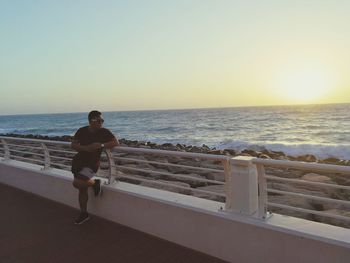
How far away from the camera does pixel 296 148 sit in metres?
29.4

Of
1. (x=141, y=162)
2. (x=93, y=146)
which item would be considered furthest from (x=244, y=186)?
(x=141, y=162)

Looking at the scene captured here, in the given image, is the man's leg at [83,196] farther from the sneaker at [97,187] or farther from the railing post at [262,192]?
the railing post at [262,192]

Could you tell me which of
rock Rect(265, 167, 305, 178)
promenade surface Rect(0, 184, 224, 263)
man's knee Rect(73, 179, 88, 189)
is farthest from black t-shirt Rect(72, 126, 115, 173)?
rock Rect(265, 167, 305, 178)

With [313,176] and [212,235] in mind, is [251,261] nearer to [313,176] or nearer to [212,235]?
[212,235]

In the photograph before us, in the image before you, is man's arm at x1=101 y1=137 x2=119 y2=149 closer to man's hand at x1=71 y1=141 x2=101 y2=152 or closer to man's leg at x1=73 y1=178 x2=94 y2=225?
man's hand at x1=71 y1=141 x2=101 y2=152

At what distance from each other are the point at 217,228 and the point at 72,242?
1.96m

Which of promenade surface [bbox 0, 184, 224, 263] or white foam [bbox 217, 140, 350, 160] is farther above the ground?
promenade surface [bbox 0, 184, 224, 263]

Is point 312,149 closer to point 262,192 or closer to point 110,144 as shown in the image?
point 110,144

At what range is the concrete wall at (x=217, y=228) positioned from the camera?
12.1 ft

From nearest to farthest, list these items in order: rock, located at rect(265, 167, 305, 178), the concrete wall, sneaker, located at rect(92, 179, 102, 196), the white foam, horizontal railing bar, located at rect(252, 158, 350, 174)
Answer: horizontal railing bar, located at rect(252, 158, 350, 174) → the concrete wall → sneaker, located at rect(92, 179, 102, 196) → rock, located at rect(265, 167, 305, 178) → the white foam

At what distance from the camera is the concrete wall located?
3.69m

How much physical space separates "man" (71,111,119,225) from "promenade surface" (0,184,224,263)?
1.33 feet

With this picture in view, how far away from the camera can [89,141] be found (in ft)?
18.7

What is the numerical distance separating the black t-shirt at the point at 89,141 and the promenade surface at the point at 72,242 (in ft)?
2.70
